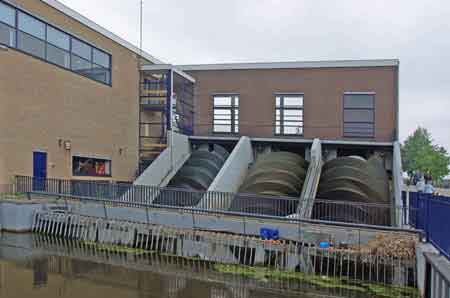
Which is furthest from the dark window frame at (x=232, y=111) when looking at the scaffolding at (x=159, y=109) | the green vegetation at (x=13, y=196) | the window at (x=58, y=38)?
the green vegetation at (x=13, y=196)

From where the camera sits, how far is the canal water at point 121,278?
8.74 m

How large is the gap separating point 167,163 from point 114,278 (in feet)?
50.0

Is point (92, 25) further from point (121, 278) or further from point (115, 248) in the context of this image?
point (121, 278)

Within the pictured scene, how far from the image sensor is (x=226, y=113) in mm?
29516

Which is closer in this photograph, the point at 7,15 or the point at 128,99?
the point at 7,15

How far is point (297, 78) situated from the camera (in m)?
28.3

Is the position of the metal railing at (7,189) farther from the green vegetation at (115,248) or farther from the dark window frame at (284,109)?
the dark window frame at (284,109)

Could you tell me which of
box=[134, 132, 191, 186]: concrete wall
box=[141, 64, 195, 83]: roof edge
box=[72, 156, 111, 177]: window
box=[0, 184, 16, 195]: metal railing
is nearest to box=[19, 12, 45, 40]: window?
box=[72, 156, 111, 177]: window

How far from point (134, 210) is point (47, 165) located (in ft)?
19.6

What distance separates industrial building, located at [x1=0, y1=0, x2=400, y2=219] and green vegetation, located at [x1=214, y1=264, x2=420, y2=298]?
6.88 metres

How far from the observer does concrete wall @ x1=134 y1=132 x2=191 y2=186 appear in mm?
23562

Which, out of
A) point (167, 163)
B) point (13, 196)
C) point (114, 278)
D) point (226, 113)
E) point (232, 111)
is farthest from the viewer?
point (226, 113)

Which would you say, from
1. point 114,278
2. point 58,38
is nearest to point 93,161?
point 58,38

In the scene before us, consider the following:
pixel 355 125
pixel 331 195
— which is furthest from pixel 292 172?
pixel 355 125
